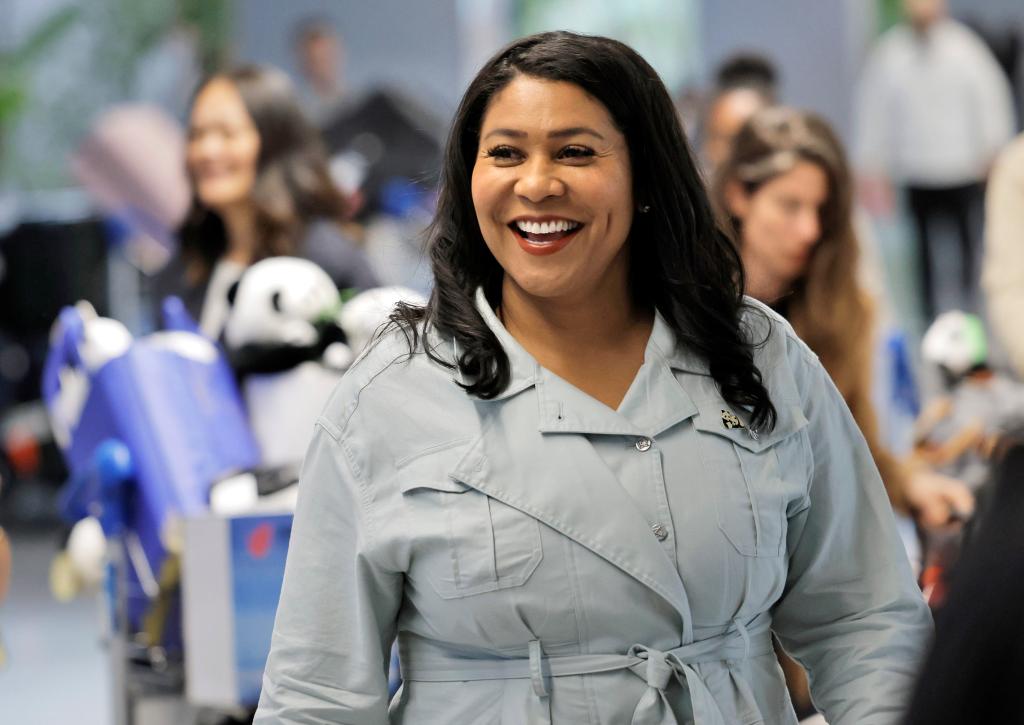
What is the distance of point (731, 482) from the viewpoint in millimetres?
2094

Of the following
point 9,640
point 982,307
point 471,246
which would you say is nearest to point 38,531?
point 9,640

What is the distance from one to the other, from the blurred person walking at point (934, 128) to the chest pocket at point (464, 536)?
8.40 metres

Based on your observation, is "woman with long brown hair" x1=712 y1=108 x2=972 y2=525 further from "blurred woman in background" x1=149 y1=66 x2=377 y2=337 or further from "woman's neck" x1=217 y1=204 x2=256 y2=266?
"woman's neck" x1=217 y1=204 x2=256 y2=266

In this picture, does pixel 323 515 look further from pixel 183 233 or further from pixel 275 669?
pixel 183 233

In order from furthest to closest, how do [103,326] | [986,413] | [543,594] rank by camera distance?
[986,413]
[103,326]
[543,594]

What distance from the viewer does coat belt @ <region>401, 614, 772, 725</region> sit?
2018 millimetres

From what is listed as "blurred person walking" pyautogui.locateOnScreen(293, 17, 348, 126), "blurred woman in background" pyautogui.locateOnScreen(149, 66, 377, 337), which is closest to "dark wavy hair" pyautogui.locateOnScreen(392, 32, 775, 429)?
"blurred woman in background" pyautogui.locateOnScreen(149, 66, 377, 337)

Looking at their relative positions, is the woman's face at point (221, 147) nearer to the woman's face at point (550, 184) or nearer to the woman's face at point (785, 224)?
the woman's face at point (785, 224)

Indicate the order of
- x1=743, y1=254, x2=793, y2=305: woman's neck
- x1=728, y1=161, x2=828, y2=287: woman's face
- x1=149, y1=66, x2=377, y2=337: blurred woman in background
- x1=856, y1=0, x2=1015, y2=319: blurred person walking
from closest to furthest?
x1=743, y1=254, x2=793, y2=305: woman's neck → x1=728, y1=161, x2=828, y2=287: woman's face → x1=149, y1=66, x2=377, y2=337: blurred woman in background → x1=856, y1=0, x2=1015, y2=319: blurred person walking

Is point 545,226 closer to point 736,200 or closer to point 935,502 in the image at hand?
point 736,200

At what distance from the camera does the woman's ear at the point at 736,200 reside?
3930mm

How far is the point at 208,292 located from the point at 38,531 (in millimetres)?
5193

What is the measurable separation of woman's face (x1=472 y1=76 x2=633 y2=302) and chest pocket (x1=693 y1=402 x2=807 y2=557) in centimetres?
27

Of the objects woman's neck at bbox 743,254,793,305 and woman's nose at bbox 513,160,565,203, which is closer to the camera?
woman's nose at bbox 513,160,565,203
